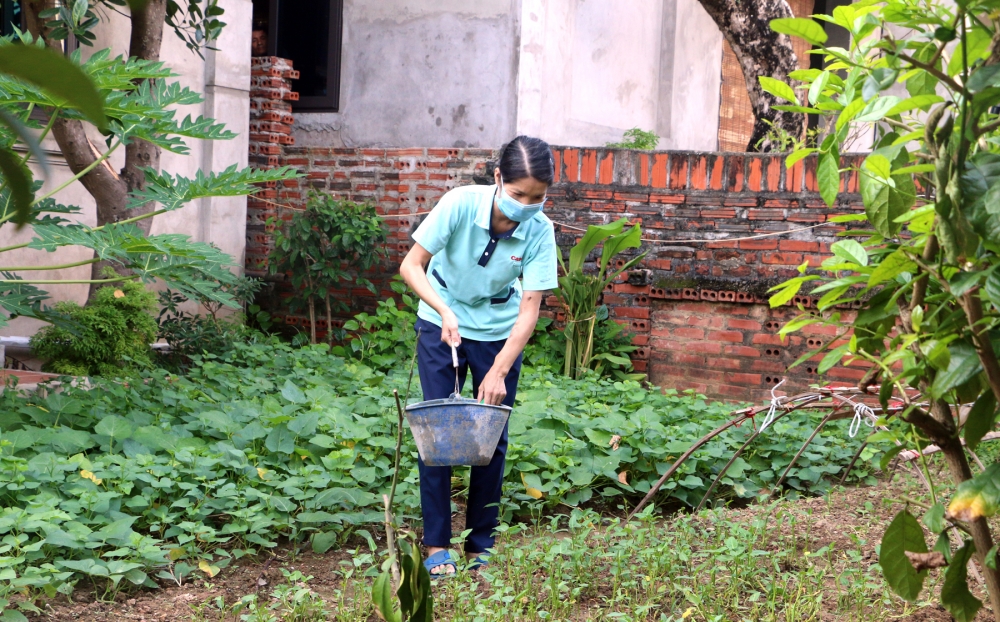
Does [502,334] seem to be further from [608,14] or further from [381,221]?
[608,14]

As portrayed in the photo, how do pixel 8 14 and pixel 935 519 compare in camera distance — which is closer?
pixel 935 519

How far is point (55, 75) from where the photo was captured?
372mm

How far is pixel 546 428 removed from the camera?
4984 millimetres

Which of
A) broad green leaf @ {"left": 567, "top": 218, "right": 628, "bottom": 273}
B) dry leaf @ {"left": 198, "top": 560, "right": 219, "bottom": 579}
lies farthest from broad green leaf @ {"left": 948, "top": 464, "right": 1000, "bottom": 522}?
broad green leaf @ {"left": 567, "top": 218, "right": 628, "bottom": 273}

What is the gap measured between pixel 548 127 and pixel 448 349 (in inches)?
203

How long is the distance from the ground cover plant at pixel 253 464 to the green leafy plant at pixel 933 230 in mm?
2267

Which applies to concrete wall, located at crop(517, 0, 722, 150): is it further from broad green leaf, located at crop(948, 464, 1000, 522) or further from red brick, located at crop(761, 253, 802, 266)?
broad green leaf, located at crop(948, 464, 1000, 522)

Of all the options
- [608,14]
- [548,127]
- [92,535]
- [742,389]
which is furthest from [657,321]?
[92,535]

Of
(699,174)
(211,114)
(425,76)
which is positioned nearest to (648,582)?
(699,174)

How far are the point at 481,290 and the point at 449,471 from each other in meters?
0.68

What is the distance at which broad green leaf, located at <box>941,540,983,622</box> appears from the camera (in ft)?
6.05

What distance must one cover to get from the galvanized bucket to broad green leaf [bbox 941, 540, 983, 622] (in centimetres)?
150

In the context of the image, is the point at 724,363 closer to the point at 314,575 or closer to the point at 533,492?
the point at 533,492

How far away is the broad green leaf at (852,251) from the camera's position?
5.86ft
